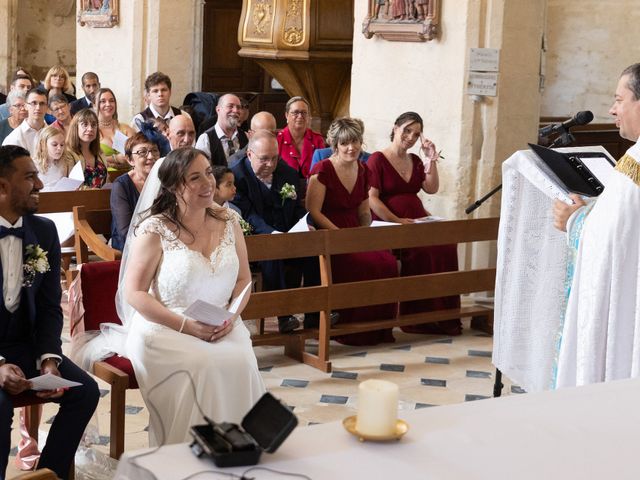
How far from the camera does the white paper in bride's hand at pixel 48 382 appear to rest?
167 inches

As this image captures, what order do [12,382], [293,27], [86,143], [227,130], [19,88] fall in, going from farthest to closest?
[19,88]
[293,27]
[227,130]
[86,143]
[12,382]

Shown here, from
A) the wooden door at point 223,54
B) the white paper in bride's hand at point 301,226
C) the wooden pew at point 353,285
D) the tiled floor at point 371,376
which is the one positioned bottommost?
the tiled floor at point 371,376

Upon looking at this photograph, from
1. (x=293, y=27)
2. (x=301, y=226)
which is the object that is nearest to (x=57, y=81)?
(x=293, y=27)

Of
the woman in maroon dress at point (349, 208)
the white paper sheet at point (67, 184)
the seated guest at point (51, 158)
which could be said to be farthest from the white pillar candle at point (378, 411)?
the seated guest at point (51, 158)

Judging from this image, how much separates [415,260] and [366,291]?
1.03 m

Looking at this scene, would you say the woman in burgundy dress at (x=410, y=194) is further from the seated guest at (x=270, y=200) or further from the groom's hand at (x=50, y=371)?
the groom's hand at (x=50, y=371)

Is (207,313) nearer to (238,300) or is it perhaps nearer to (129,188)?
(238,300)

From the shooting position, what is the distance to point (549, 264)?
17.2ft

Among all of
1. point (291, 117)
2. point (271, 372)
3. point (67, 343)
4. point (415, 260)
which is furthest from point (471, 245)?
point (67, 343)

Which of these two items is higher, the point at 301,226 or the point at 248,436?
the point at 248,436

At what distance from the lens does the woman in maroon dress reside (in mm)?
7531

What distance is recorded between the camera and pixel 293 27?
10727 mm

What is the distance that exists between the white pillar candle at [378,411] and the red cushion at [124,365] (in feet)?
8.06

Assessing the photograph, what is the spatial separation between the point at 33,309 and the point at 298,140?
484 centimetres
